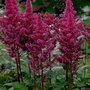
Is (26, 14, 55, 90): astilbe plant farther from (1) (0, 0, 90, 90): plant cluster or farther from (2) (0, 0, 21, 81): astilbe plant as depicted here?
(2) (0, 0, 21, 81): astilbe plant

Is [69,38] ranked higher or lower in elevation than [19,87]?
higher

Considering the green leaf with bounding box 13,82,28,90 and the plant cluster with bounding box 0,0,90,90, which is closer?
the plant cluster with bounding box 0,0,90,90

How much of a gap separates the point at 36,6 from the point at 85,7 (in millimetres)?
2052

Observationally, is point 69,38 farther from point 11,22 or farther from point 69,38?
point 11,22

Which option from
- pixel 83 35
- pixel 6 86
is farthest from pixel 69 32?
pixel 6 86

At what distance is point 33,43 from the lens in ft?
17.7

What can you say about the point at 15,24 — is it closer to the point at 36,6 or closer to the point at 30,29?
the point at 30,29

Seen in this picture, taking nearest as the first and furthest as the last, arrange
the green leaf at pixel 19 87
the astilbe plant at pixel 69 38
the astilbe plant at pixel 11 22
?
1. the astilbe plant at pixel 69 38
2. the astilbe plant at pixel 11 22
3. the green leaf at pixel 19 87

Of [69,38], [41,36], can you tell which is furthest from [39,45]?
[69,38]

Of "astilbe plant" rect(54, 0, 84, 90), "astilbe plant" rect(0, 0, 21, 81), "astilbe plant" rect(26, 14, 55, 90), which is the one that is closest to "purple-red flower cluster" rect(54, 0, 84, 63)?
"astilbe plant" rect(54, 0, 84, 90)

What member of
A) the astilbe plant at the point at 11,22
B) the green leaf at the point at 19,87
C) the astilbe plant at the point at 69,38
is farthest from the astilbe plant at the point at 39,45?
the green leaf at the point at 19,87

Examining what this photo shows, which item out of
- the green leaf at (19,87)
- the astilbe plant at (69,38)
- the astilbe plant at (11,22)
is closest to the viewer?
the astilbe plant at (69,38)

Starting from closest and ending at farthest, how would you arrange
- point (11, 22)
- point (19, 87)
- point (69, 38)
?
1. point (69, 38)
2. point (11, 22)
3. point (19, 87)

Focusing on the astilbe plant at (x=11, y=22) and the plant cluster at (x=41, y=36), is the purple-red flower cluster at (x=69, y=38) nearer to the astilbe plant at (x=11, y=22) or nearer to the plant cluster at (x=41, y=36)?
the plant cluster at (x=41, y=36)
